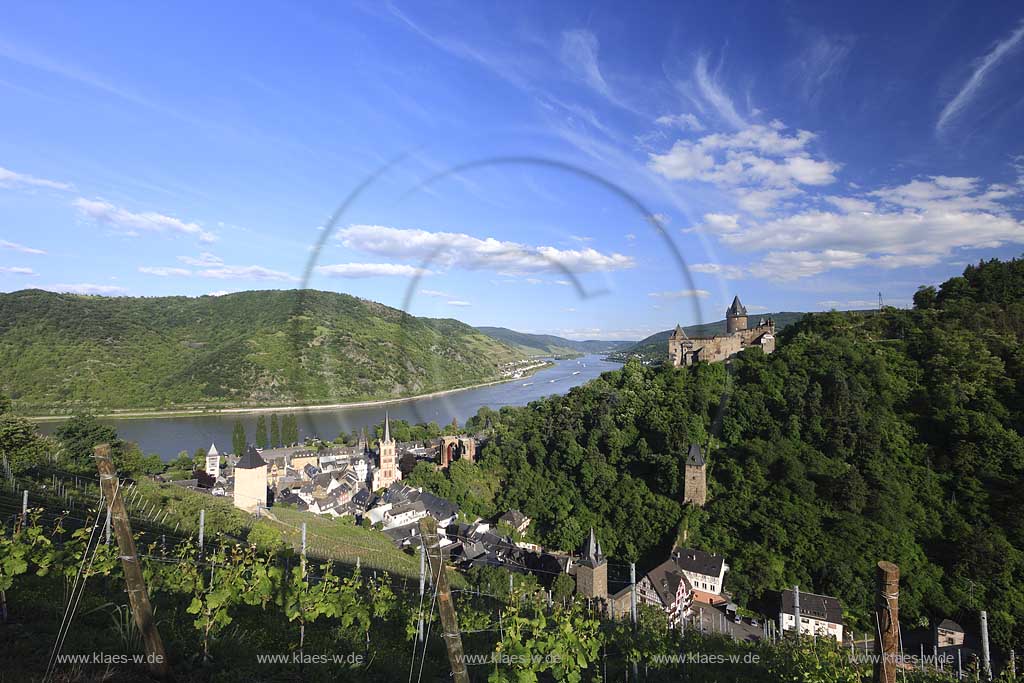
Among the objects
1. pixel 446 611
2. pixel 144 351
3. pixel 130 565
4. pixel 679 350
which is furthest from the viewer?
pixel 144 351

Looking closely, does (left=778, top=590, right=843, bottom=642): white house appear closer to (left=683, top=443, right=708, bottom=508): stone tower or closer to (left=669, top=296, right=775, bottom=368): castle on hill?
(left=683, top=443, right=708, bottom=508): stone tower

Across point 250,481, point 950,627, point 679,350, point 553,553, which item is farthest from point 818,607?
point 250,481

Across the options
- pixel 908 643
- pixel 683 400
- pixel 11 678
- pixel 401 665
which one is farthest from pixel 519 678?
pixel 683 400

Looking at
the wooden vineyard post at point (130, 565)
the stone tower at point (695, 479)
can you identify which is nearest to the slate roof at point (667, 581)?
the stone tower at point (695, 479)

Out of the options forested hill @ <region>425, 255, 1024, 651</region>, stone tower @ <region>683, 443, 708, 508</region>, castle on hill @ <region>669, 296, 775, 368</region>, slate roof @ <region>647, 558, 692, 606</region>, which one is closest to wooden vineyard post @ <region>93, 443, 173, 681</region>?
slate roof @ <region>647, 558, 692, 606</region>

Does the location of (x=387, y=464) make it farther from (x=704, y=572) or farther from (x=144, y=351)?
(x=144, y=351)

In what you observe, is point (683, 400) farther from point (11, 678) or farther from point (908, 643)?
point (11, 678)

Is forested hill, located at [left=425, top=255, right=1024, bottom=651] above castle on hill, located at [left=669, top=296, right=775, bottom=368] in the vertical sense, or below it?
below
